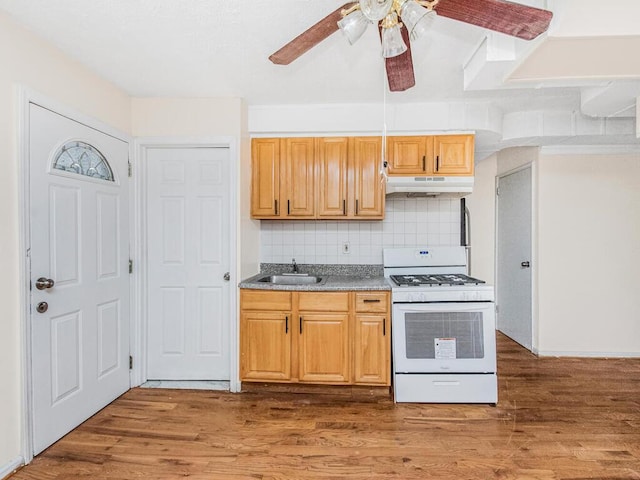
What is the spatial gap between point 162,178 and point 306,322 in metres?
1.69

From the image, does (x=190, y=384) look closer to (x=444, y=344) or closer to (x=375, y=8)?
(x=444, y=344)

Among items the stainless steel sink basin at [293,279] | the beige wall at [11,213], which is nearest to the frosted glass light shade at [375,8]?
the beige wall at [11,213]

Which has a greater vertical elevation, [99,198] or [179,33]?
[179,33]

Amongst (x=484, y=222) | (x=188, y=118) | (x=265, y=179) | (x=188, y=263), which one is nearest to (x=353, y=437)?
(x=188, y=263)

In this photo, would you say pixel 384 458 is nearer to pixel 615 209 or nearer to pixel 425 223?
pixel 425 223

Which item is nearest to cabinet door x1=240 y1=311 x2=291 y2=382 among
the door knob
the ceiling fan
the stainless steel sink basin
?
the stainless steel sink basin

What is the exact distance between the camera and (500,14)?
1219 mm

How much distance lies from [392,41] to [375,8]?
0.20 meters

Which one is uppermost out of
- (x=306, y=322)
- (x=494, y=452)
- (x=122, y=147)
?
(x=122, y=147)

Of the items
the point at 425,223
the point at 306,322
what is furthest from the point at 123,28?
the point at 425,223

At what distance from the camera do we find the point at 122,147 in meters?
2.64

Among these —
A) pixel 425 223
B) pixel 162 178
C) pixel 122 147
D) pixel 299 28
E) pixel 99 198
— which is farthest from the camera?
pixel 425 223

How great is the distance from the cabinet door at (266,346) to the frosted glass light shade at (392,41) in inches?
76.8

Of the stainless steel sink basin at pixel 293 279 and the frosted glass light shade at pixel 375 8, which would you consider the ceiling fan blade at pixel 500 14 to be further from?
the stainless steel sink basin at pixel 293 279
